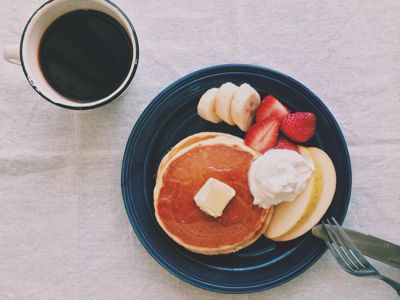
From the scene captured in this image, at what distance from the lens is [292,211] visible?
123cm

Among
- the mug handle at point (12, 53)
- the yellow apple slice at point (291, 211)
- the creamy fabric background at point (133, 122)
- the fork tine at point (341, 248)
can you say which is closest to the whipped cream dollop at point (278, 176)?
the yellow apple slice at point (291, 211)

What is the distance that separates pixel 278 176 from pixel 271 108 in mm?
189

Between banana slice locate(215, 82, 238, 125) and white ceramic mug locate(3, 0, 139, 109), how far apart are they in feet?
0.74

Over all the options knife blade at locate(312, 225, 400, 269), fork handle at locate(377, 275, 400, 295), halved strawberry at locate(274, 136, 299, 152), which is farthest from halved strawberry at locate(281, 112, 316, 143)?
fork handle at locate(377, 275, 400, 295)

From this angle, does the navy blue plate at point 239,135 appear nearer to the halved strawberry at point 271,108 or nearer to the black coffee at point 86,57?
the halved strawberry at point 271,108

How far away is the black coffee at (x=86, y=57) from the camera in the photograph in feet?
4.00

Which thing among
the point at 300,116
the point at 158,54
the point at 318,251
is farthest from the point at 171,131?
the point at 318,251

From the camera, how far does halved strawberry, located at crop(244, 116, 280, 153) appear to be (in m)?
1.24

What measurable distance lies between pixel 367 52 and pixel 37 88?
0.88 m

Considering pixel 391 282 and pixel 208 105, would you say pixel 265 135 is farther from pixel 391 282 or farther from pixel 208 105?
pixel 391 282

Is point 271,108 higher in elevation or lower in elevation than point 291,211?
higher

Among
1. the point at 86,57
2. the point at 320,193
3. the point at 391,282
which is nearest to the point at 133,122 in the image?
the point at 86,57

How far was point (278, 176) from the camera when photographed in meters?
1.17

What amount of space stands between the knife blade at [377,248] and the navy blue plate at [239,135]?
6 cm
